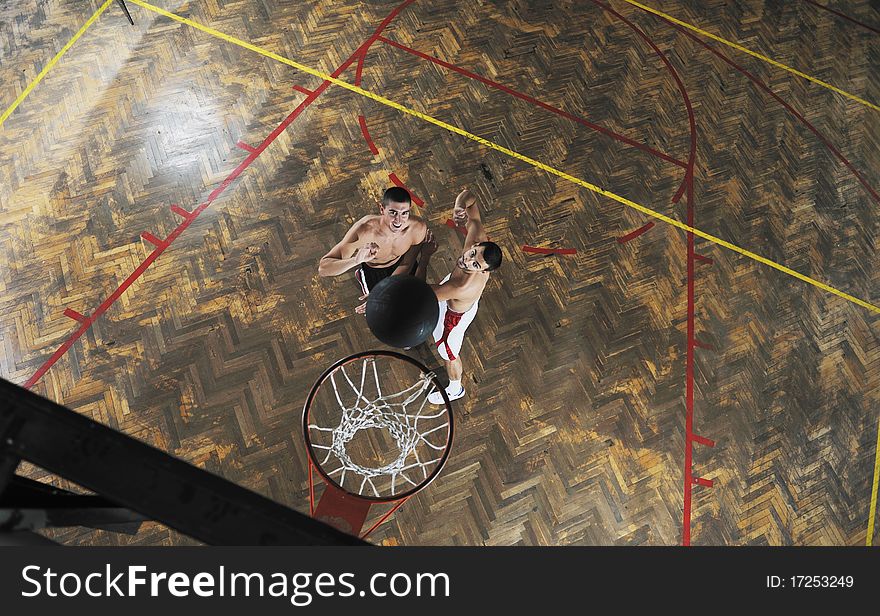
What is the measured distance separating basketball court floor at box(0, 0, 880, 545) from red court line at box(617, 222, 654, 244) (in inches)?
2.5

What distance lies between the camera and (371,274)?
6.61m

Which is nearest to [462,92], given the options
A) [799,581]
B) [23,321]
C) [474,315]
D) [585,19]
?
[585,19]

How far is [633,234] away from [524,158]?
4.83ft

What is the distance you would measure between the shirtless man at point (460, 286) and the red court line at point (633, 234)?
4.62 feet

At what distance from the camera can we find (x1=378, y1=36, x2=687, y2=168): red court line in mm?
7668

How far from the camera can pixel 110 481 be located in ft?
7.81

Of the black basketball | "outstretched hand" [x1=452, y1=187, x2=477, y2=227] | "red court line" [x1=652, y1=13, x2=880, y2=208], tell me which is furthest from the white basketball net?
"red court line" [x1=652, y1=13, x2=880, y2=208]

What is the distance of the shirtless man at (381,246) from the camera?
21.9 ft

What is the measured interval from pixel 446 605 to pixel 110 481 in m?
1.31

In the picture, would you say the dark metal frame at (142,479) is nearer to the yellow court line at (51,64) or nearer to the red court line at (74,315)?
the red court line at (74,315)

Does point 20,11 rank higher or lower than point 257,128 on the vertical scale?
higher

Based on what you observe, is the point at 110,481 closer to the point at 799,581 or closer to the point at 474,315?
the point at 799,581

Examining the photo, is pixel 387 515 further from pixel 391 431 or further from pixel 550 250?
pixel 550 250

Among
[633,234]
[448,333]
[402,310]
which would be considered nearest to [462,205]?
[448,333]
